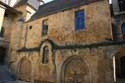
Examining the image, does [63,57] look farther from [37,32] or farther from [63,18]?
[37,32]

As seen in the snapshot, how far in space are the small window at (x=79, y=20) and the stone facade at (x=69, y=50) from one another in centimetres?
31

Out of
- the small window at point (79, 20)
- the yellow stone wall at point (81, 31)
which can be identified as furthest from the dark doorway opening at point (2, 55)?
the small window at point (79, 20)

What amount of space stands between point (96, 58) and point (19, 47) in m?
9.99

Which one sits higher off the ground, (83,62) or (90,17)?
(90,17)

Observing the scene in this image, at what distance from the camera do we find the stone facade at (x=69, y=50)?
10041 millimetres

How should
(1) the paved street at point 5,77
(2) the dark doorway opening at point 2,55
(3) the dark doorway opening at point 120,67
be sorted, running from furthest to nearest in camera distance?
(3) the dark doorway opening at point 120,67 < (2) the dark doorway opening at point 2,55 < (1) the paved street at point 5,77

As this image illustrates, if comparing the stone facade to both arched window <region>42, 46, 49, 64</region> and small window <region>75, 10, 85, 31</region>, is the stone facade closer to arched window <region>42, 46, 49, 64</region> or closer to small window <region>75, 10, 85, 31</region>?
arched window <region>42, 46, 49, 64</region>

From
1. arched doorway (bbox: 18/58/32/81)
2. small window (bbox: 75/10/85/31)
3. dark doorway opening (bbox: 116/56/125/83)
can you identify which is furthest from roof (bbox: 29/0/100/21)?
dark doorway opening (bbox: 116/56/125/83)

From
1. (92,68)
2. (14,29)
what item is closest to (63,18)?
(92,68)

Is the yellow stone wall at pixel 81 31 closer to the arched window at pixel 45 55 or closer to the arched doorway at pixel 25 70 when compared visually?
the arched window at pixel 45 55

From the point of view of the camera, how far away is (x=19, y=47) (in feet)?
53.2

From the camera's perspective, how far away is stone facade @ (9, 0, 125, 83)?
1004 centimetres

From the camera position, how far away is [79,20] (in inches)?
493

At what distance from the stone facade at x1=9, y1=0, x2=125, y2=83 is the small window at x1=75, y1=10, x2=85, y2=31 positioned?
314mm
